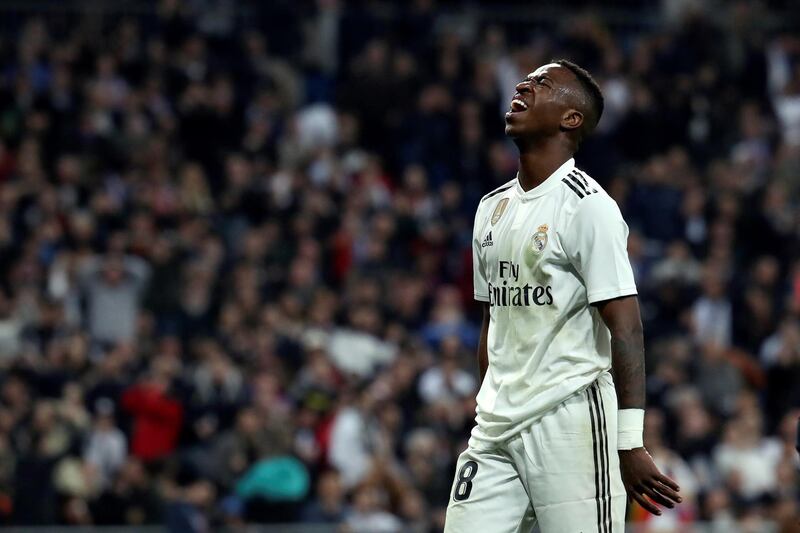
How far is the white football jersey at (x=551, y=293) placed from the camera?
5.54 meters

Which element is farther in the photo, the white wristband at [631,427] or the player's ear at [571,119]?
the player's ear at [571,119]

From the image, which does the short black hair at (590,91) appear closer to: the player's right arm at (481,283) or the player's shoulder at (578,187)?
the player's shoulder at (578,187)

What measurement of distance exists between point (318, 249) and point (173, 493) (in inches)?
154

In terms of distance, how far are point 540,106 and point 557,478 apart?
1328mm

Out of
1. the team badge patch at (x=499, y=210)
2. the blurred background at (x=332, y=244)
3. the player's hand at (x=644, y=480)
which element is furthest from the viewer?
the blurred background at (x=332, y=244)

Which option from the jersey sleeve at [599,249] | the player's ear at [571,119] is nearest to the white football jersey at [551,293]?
the jersey sleeve at [599,249]

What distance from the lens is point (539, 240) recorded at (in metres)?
5.68

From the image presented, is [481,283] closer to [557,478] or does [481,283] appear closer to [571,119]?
[571,119]

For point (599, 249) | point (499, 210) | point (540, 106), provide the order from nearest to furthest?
1. point (599, 249)
2. point (540, 106)
3. point (499, 210)

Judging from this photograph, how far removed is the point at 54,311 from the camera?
46.5ft

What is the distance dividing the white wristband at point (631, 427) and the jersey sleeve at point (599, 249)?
399mm

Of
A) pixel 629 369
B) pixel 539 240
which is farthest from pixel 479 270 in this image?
pixel 629 369

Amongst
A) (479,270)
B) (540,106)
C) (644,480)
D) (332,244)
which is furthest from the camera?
(332,244)

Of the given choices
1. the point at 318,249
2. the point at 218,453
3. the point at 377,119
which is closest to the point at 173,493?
the point at 218,453
